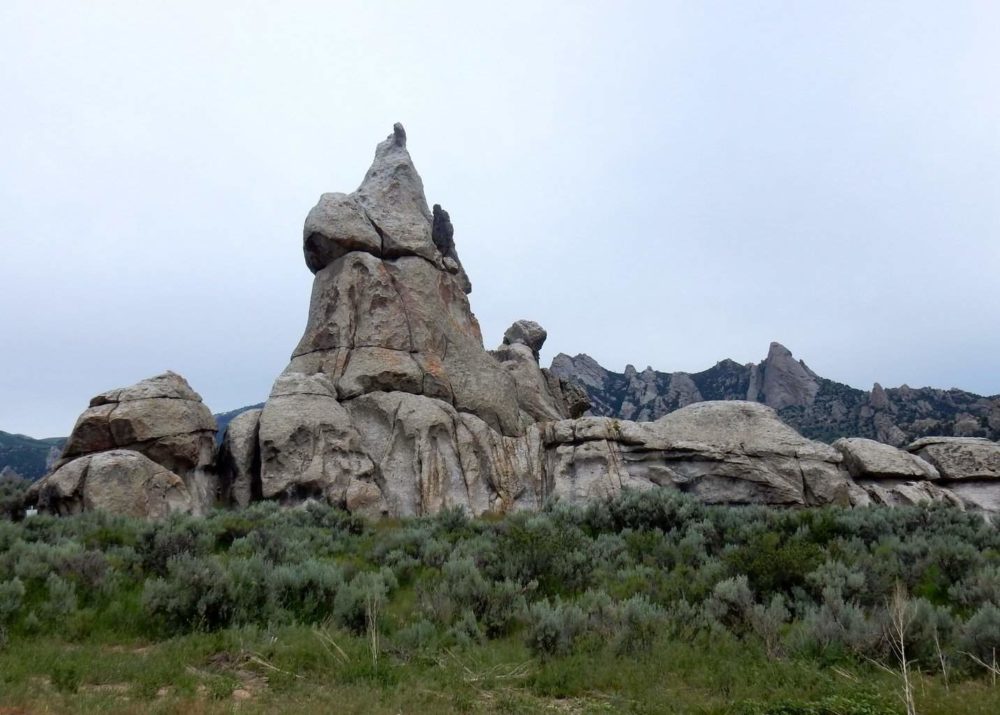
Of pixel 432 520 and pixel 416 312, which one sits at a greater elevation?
pixel 416 312

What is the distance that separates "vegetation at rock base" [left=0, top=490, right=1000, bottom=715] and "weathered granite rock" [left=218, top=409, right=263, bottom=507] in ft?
22.5

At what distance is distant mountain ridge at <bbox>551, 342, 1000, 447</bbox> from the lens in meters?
73.6

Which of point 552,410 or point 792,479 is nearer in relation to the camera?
point 792,479

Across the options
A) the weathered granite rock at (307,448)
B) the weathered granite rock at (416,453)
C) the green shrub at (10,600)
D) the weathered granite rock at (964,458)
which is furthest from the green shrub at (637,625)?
the weathered granite rock at (964,458)

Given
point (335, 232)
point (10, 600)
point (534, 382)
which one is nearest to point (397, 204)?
point (335, 232)

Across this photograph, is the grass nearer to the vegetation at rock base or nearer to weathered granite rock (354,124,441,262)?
the vegetation at rock base

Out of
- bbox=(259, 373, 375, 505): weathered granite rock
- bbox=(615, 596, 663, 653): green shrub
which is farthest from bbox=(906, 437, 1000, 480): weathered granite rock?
bbox=(615, 596, 663, 653): green shrub

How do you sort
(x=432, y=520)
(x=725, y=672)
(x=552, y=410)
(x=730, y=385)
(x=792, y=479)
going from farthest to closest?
(x=730, y=385)
(x=552, y=410)
(x=792, y=479)
(x=432, y=520)
(x=725, y=672)

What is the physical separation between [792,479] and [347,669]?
2243cm

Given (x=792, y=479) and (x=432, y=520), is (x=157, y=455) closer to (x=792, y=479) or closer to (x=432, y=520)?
(x=432, y=520)

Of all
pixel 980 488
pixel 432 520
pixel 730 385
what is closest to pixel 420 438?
pixel 432 520

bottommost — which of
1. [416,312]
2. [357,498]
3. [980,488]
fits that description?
[980,488]

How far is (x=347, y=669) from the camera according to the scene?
330 inches

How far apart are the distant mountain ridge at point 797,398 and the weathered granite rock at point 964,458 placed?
3225 cm
